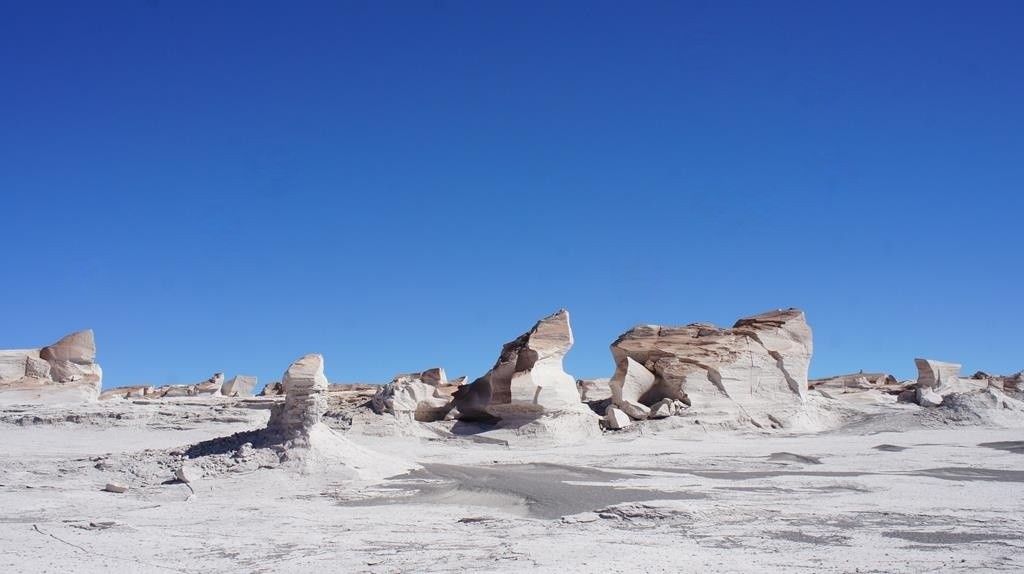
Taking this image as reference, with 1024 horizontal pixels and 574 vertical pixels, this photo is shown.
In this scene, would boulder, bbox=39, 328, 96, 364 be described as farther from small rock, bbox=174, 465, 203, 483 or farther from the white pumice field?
small rock, bbox=174, 465, 203, 483

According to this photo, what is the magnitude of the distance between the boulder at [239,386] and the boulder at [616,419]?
587 inches

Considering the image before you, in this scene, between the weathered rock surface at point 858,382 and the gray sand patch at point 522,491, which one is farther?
the weathered rock surface at point 858,382

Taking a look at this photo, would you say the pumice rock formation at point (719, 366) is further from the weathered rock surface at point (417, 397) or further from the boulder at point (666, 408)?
the weathered rock surface at point (417, 397)

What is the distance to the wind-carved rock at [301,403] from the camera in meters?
12.5

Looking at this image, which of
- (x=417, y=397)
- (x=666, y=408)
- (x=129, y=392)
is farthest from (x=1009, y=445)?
(x=129, y=392)

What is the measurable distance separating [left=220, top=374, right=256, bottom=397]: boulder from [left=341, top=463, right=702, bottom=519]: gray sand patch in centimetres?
1887

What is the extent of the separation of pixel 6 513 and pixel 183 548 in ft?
10.6

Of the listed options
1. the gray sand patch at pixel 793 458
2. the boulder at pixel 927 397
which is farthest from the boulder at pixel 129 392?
the boulder at pixel 927 397

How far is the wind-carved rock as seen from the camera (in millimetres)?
12461

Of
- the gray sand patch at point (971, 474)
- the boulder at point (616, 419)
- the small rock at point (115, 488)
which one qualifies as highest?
the boulder at point (616, 419)

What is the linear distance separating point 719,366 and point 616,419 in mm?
3932

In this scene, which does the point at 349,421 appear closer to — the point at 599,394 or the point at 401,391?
the point at 401,391

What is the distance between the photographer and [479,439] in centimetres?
1977

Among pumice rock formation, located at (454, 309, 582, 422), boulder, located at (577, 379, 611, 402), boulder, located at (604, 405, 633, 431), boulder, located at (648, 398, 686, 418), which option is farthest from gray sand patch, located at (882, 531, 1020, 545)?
boulder, located at (577, 379, 611, 402)
